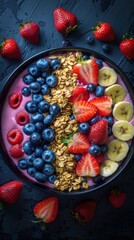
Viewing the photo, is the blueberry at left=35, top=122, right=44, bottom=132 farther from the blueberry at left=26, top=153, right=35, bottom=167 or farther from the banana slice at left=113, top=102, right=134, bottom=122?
the banana slice at left=113, top=102, right=134, bottom=122

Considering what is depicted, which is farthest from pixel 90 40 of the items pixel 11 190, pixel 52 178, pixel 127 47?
pixel 11 190

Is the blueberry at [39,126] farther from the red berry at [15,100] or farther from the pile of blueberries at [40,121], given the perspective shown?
the red berry at [15,100]

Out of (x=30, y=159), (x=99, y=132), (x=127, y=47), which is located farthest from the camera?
(x=127, y=47)

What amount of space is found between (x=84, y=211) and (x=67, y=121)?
507mm

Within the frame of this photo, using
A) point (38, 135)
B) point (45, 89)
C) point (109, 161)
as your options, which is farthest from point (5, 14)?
point (109, 161)

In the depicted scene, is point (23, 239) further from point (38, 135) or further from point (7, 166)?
point (38, 135)

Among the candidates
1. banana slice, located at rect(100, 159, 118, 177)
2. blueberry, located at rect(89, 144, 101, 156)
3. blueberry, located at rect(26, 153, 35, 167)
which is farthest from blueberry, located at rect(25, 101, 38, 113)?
banana slice, located at rect(100, 159, 118, 177)

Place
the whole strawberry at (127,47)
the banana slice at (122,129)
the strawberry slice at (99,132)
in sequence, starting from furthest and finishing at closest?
the whole strawberry at (127,47) → the banana slice at (122,129) → the strawberry slice at (99,132)

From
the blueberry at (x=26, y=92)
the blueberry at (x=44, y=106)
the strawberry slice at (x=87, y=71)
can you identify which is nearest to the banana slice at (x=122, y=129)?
the strawberry slice at (x=87, y=71)

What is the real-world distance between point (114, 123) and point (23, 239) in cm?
79

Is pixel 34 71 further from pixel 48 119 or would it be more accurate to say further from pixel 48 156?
pixel 48 156

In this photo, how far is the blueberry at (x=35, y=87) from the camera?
1.93 metres

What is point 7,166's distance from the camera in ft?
7.03

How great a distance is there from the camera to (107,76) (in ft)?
6.54
